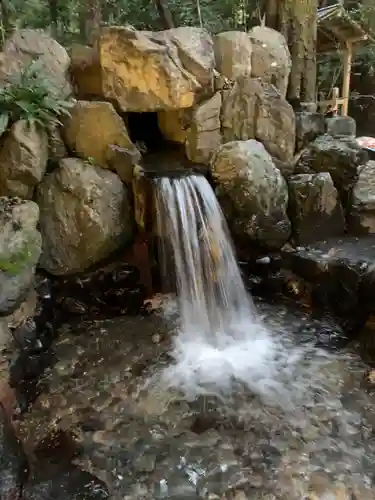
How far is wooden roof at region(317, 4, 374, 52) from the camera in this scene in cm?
797

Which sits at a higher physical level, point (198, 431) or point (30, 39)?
point (30, 39)

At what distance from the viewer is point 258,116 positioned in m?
6.64

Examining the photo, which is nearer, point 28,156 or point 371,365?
point 371,365

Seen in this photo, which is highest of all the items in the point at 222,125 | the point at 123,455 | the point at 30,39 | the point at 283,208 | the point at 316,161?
the point at 30,39

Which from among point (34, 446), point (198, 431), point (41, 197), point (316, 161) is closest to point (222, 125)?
point (316, 161)

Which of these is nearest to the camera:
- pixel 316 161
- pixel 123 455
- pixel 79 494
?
pixel 79 494

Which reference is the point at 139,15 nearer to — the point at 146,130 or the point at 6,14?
the point at 6,14

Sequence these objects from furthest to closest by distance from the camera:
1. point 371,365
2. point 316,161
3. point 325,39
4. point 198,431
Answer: point 325,39
point 316,161
point 371,365
point 198,431

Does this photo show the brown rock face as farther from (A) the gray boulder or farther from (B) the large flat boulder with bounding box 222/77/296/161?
(A) the gray boulder

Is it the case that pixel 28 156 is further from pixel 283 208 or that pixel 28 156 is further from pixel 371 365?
pixel 371 365

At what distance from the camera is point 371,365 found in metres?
4.94

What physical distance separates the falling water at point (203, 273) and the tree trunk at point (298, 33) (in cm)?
303

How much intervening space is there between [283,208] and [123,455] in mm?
3885

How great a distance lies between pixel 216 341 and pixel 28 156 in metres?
3.25
